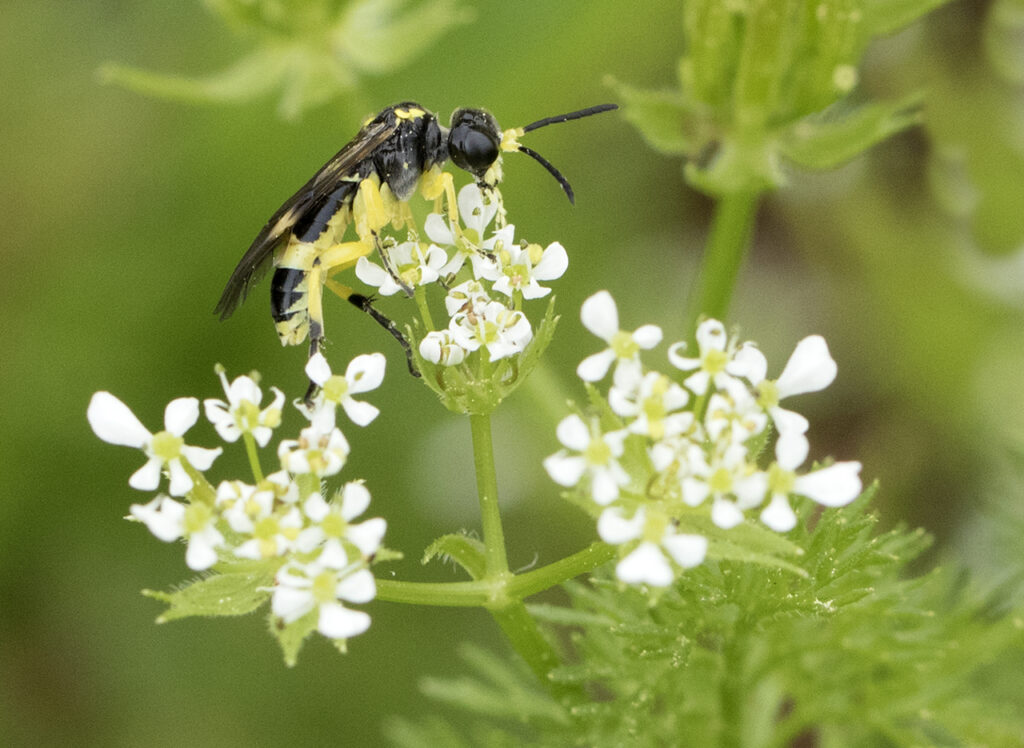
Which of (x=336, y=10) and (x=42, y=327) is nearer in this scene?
(x=336, y=10)

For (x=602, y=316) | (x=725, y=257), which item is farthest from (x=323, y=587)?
(x=725, y=257)

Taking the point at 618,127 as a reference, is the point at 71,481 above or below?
below

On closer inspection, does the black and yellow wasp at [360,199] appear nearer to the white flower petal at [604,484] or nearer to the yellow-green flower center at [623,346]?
the yellow-green flower center at [623,346]

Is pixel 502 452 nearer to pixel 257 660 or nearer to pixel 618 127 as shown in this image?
pixel 257 660

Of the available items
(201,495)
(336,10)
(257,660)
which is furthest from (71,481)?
(201,495)

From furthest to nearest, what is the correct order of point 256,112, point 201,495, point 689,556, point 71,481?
1. point 256,112
2. point 71,481
3. point 201,495
4. point 689,556

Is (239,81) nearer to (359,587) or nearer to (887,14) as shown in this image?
(887,14)

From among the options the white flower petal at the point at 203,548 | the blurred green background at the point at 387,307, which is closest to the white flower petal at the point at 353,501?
the white flower petal at the point at 203,548

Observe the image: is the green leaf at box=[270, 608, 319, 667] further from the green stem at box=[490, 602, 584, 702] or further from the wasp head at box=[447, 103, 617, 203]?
the wasp head at box=[447, 103, 617, 203]
